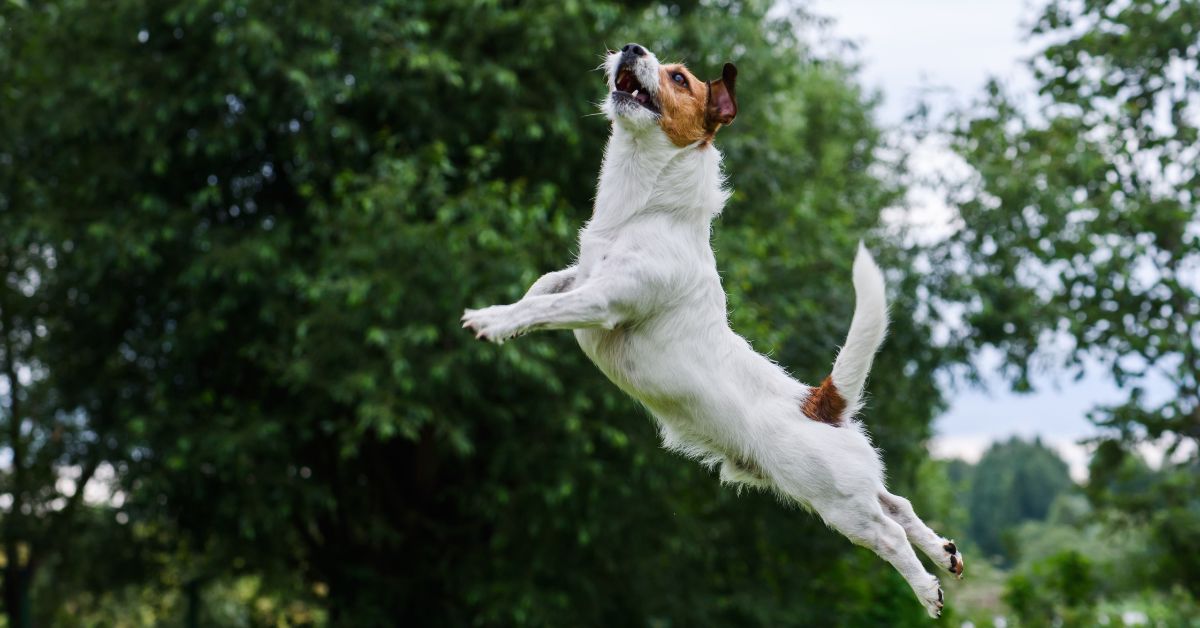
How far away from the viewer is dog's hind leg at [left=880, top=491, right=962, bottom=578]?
9.73 feet

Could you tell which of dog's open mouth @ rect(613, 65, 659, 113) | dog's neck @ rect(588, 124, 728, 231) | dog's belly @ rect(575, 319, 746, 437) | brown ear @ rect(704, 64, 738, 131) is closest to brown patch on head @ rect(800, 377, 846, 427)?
dog's belly @ rect(575, 319, 746, 437)

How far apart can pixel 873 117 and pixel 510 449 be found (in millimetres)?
11686

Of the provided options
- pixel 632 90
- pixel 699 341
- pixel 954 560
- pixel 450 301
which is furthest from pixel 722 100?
pixel 450 301

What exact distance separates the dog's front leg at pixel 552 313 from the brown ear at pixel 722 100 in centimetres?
58

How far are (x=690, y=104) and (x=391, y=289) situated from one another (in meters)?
5.86

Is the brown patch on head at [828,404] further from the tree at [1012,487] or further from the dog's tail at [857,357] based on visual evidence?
the tree at [1012,487]

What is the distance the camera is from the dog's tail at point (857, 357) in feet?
10.3

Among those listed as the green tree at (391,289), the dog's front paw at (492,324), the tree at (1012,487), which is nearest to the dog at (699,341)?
the dog's front paw at (492,324)

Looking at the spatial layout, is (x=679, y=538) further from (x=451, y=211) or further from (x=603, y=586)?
(x=451, y=211)

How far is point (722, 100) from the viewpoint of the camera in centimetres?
314

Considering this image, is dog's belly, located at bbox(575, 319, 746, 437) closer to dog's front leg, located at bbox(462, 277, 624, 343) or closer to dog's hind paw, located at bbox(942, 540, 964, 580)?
dog's front leg, located at bbox(462, 277, 624, 343)

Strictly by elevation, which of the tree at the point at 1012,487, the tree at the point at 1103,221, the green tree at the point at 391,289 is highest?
the tree at the point at 1012,487

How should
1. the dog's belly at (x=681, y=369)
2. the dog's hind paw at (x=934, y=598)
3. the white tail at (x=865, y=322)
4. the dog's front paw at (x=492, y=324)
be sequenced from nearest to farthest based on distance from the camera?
the dog's front paw at (x=492, y=324), the dog's hind paw at (x=934, y=598), the dog's belly at (x=681, y=369), the white tail at (x=865, y=322)

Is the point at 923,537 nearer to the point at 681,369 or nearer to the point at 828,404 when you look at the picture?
the point at 828,404
